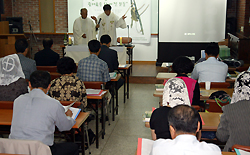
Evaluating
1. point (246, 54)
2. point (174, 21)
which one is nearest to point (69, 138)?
point (246, 54)

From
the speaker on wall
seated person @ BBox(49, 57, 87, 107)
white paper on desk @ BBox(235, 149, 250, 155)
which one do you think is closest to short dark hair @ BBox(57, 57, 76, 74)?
seated person @ BBox(49, 57, 87, 107)

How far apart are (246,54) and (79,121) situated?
4841 millimetres

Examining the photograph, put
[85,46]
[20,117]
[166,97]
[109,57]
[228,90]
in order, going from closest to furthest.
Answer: [20,117], [166,97], [228,90], [109,57], [85,46]

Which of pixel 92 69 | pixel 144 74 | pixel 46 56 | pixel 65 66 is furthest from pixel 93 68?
pixel 144 74

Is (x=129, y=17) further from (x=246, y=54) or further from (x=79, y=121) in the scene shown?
(x=79, y=121)

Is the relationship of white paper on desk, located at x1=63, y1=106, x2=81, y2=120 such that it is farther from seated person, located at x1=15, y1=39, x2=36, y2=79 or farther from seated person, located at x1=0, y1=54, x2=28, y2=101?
seated person, located at x1=15, y1=39, x2=36, y2=79

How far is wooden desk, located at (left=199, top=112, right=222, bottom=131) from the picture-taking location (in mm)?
2563

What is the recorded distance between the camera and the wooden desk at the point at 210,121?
2.56 metres

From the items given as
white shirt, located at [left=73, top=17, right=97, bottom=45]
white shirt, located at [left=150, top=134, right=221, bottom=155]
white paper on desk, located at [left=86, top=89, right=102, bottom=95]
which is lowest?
white paper on desk, located at [left=86, top=89, right=102, bottom=95]

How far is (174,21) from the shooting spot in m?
8.53

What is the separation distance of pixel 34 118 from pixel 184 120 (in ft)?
3.97

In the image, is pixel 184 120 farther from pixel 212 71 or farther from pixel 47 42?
pixel 47 42

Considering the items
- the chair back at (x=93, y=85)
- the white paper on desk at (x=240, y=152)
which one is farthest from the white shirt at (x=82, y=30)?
the white paper on desk at (x=240, y=152)

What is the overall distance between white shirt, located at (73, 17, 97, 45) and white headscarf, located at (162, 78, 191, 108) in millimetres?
5564
